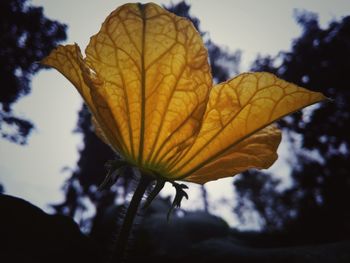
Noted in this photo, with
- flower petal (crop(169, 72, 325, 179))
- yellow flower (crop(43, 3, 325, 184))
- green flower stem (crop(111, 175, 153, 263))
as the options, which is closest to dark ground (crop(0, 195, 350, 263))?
green flower stem (crop(111, 175, 153, 263))

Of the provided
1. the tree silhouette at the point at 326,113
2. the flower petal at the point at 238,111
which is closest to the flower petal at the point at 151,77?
the flower petal at the point at 238,111

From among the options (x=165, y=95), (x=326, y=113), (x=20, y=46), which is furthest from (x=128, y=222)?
(x=326, y=113)

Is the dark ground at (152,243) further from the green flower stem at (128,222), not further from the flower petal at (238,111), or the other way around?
the flower petal at (238,111)

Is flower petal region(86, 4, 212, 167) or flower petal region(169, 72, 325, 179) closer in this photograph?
flower petal region(86, 4, 212, 167)

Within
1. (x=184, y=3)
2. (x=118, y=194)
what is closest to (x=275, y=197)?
(x=118, y=194)

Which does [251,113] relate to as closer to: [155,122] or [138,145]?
[155,122]

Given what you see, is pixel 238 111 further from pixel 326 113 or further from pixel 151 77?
pixel 326 113

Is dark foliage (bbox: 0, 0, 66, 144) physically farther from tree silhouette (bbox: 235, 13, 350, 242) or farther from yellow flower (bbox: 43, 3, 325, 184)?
tree silhouette (bbox: 235, 13, 350, 242)
